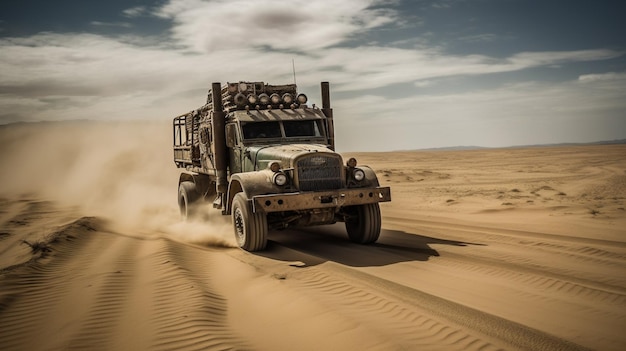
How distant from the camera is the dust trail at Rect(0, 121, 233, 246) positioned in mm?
12312

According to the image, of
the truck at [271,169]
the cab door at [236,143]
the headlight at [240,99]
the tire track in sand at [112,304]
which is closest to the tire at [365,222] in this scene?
the truck at [271,169]

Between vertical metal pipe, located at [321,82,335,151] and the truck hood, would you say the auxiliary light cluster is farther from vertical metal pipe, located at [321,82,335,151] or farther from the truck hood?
the truck hood

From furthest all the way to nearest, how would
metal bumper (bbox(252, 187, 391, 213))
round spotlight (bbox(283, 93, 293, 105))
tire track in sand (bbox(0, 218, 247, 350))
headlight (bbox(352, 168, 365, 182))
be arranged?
round spotlight (bbox(283, 93, 293, 105)), headlight (bbox(352, 168, 365, 182)), metal bumper (bbox(252, 187, 391, 213)), tire track in sand (bbox(0, 218, 247, 350))

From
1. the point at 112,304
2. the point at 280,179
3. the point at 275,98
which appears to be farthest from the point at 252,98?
the point at 112,304

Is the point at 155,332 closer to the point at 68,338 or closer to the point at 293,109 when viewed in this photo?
the point at 68,338

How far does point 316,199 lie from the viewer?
25.1 feet

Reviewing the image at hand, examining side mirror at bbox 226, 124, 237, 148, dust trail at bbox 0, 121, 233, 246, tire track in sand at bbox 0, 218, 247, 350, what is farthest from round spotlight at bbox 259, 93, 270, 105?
tire track in sand at bbox 0, 218, 247, 350

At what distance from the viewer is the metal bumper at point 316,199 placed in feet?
24.5

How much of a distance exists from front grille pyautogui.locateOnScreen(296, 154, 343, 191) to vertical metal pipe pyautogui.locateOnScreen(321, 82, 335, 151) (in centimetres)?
203

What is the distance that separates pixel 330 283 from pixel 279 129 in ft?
16.0

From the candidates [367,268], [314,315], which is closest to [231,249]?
[367,268]

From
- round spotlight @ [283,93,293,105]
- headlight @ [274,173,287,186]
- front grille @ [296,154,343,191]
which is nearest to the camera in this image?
headlight @ [274,173,287,186]

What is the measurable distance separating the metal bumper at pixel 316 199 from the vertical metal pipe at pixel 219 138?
3142 millimetres

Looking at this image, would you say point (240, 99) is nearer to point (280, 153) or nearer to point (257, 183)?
point (280, 153)
